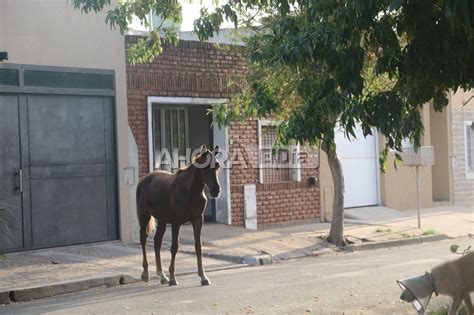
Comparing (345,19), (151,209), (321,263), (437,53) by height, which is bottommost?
(321,263)

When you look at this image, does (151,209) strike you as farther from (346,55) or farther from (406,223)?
(406,223)

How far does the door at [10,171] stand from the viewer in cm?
1402

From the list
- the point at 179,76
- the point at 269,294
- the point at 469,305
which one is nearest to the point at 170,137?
the point at 179,76

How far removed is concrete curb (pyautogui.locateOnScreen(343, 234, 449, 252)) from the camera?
55.3 feet

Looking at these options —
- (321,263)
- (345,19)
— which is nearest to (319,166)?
(321,263)

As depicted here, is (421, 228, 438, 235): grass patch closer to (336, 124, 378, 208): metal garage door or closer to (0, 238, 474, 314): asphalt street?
(336, 124, 378, 208): metal garage door

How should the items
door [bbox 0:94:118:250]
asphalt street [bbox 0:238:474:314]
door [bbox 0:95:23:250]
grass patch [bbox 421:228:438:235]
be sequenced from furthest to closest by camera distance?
grass patch [bbox 421:228:438:235]
door [bbox 0:94:118:250]
door [bbox 0:95:23:250]
asphalt street [bbox 0:238:474:314]

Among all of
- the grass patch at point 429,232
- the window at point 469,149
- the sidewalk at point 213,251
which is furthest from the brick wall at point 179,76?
the window at point 469,149

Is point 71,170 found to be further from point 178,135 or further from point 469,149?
point 469,149

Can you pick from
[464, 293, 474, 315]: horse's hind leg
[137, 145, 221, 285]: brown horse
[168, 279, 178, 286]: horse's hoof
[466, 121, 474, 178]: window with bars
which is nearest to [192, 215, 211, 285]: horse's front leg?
[137, 145, 221, 285]: brown horse

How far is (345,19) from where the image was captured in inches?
282

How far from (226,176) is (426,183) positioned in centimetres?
914

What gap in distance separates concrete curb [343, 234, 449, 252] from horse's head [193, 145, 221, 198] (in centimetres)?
627

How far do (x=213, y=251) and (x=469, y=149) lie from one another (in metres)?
15.1
